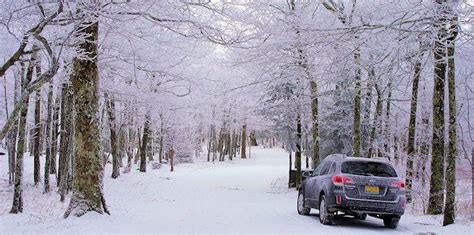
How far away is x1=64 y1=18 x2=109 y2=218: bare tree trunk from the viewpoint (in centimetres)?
1152

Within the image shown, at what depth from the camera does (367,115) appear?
1085 inches

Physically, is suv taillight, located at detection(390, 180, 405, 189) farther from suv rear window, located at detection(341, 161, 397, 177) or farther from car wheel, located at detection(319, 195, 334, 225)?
car wheel, located at detection(319, 195, 334, 225)

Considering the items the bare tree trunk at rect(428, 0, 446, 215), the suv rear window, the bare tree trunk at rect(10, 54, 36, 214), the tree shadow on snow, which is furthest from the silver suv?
the bare tree trunk at rect(10, 54, 36, 214)

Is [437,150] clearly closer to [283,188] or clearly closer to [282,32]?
[282,32]

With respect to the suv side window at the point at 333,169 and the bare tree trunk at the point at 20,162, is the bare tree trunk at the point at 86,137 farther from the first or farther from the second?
the suv side window at the point at 333,169

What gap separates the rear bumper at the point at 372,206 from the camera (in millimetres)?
11445

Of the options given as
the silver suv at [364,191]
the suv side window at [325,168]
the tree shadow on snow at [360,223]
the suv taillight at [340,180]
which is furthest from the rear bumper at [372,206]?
the suv side window at [325,168]

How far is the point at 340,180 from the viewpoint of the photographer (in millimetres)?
11641

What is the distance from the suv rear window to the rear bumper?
26.3 inches

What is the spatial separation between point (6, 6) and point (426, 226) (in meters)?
10.4

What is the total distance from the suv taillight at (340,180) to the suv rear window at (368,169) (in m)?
0.21

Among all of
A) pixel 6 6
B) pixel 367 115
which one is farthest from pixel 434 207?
pixel 367 115

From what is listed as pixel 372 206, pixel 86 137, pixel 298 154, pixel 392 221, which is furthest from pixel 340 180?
pixel 298 154

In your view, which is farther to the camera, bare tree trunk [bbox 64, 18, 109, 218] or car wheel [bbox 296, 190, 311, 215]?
car wheel [bbox 296, 190, 311, 215]
